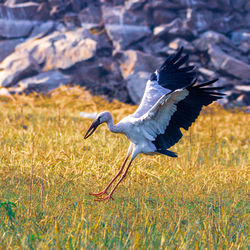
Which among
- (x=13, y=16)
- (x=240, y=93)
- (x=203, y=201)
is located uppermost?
(x=203, y=201)

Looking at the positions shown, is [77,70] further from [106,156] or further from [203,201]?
[203,201]

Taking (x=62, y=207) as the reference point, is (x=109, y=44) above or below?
below

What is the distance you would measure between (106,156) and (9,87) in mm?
6366

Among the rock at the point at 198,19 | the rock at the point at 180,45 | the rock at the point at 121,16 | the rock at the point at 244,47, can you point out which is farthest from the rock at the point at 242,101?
the rock at the point at 121,16

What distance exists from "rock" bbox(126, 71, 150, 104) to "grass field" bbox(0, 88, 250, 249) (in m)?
3.30

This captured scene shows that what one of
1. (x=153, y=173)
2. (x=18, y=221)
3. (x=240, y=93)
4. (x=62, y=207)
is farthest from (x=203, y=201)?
(x=240, y=93)

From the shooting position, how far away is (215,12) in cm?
1102

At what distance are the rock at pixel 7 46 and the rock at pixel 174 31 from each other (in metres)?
3.83

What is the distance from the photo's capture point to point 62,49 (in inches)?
401

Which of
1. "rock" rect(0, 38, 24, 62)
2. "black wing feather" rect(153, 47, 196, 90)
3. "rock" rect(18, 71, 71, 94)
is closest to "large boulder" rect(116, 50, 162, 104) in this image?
"rock" rect(18, 71, 71, 94)

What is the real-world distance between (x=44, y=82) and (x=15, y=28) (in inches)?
93.6

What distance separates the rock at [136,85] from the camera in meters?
8.92

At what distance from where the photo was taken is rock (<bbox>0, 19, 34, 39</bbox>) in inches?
430

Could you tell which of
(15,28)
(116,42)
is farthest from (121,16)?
(15,28)
